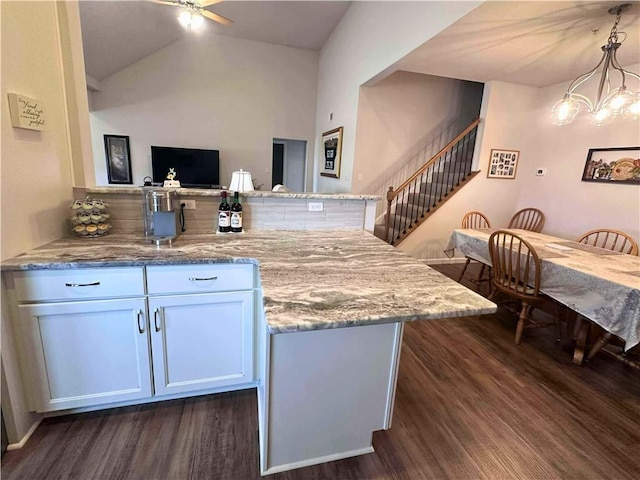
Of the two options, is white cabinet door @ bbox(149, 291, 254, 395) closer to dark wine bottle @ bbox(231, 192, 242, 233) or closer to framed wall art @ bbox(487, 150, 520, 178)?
dark wine bottle @ bbox(231, 192, 242, 233)

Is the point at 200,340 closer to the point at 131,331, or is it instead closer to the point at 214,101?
the point at 131,331

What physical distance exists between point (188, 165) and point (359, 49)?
3687 mm

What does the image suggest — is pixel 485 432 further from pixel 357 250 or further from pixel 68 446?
pixel 68 446

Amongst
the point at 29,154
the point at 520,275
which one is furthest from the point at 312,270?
the point at 520,275

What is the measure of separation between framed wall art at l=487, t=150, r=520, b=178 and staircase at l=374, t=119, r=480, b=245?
12.3 inches

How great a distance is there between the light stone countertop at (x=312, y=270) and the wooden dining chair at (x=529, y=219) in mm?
3638

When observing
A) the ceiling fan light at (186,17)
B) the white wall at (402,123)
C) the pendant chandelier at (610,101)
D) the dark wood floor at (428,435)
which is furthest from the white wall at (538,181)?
the ceiling fan light at (186,17)

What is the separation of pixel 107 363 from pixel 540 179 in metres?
5.36

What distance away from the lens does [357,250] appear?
1724mm

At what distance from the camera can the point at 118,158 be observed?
5.64 meters

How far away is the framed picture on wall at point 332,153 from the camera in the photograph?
16.4 ft

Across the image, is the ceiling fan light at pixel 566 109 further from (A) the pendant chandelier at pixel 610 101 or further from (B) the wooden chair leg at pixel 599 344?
(B) the wooden chair leg at pixel 599 344

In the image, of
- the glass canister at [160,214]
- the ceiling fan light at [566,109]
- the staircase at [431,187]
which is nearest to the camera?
the glass canister at [160,214]

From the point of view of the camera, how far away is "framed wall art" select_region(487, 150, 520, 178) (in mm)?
4398
